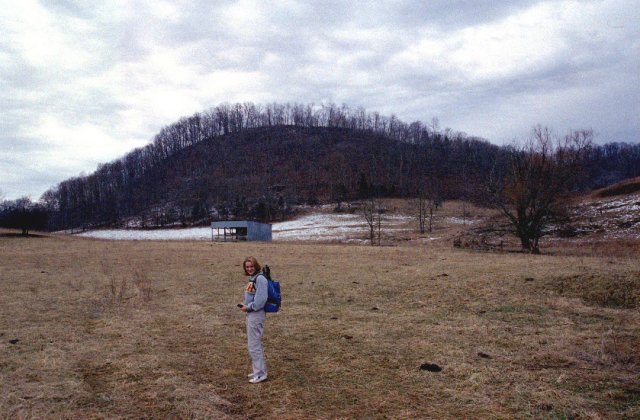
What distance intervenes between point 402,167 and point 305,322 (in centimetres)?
14315

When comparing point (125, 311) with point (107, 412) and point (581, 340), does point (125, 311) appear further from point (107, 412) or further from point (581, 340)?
point (581, 340)

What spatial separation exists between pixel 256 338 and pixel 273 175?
484 ft

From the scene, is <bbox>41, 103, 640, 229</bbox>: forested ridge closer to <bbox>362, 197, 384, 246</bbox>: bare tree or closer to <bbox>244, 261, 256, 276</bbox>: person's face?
<bbox>362, 197, 384, 246</bbox>: bare tree

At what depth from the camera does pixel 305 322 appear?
11.9 meters

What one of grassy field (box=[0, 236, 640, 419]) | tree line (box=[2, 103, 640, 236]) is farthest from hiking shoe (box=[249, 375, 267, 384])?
tree line (box=[2, 103, 640, 236])

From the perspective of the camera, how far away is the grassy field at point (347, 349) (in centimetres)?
655

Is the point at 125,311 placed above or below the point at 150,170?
below

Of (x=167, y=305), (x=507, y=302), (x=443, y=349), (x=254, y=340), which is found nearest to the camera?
(x=254, y=340)

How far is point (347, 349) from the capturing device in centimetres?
942

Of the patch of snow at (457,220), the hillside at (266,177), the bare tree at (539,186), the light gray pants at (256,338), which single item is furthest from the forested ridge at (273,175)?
the light gray pants at (256,338)

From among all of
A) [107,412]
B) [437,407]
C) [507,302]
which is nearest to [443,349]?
[437,407]

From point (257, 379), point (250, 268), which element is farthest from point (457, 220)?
point (250, 268)

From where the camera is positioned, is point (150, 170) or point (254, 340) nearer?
point (254, 340)

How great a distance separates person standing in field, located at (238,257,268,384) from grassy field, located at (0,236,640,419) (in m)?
0.30
